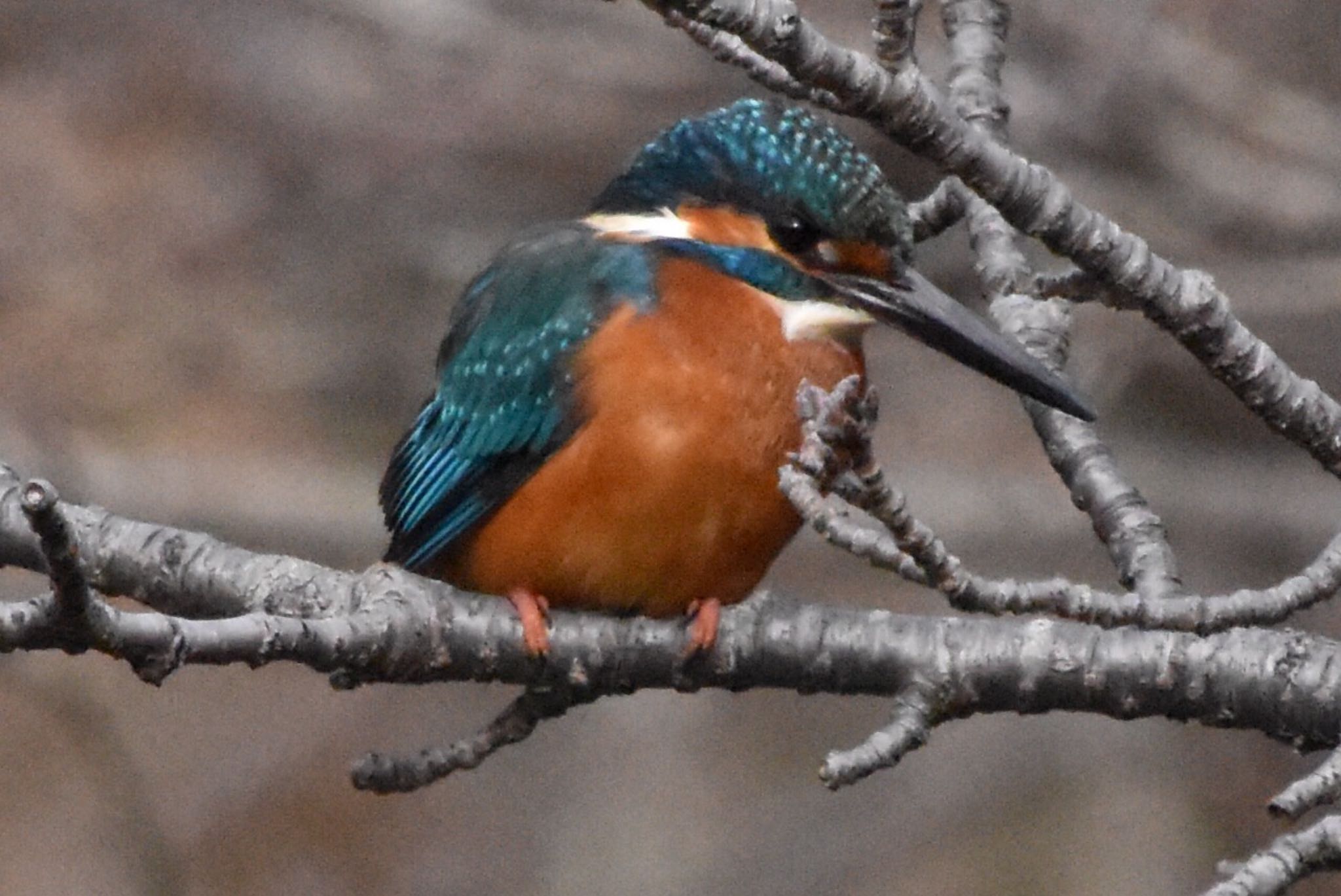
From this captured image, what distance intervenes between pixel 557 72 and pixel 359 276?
0.68 metres

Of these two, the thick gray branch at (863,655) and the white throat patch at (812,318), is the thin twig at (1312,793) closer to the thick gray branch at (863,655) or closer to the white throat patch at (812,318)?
the thick gray branch at (863,655)

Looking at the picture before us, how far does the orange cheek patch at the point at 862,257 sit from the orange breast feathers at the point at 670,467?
11 cm

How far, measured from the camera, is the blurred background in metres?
4.26

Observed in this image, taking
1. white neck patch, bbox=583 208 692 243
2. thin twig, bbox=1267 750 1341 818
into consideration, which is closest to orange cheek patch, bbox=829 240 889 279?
white neck patch, bbox=583 208 692 243

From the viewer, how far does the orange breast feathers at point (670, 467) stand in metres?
2.55

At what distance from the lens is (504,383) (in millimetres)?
2791

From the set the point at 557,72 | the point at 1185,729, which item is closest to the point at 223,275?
the point at 557,72

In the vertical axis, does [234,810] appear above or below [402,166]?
below

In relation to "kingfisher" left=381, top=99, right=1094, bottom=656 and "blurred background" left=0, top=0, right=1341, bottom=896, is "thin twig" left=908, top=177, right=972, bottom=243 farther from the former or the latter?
"blurred background" left=0, top=0, right=1341, bottom=896

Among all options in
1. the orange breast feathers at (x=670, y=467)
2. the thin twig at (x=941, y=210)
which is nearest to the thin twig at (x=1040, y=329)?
the thin twig at (x=941, y=210)

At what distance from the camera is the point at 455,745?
2.46m

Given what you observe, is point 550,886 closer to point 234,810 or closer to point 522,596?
point 234,810

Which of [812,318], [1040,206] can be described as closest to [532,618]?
[812,318]

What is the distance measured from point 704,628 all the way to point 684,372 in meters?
0.32
